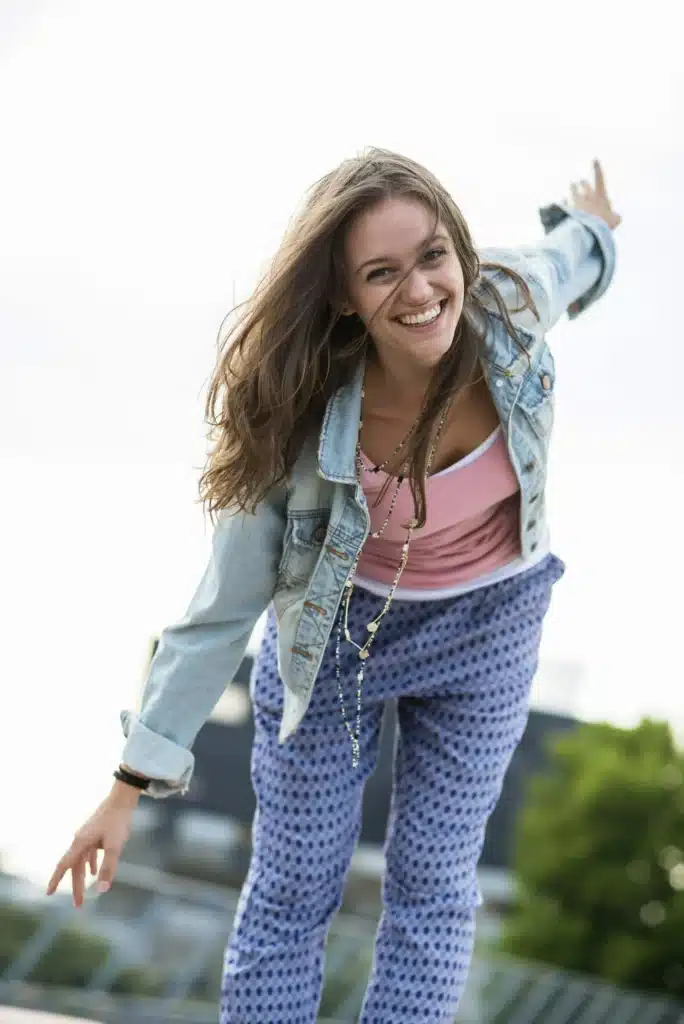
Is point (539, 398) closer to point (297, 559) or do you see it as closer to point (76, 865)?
point (297, 559)

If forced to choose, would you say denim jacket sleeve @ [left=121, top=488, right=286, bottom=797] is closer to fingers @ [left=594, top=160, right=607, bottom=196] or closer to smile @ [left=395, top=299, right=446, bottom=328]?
smile @ [left=395, top=299, right=446, bottom=328]

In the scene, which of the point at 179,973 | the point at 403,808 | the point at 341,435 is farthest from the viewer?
the point at 179,973

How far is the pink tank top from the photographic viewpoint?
2.23 metres

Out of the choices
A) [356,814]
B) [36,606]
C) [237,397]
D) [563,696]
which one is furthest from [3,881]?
[563,696]

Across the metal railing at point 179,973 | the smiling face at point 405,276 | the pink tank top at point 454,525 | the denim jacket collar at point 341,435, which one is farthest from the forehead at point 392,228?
the metal railing at point 179,973

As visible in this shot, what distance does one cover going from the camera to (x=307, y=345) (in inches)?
83.8

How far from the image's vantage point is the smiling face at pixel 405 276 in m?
2.04

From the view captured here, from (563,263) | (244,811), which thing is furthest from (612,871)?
(563,263)

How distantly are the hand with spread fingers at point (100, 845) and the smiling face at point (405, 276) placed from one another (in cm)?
87

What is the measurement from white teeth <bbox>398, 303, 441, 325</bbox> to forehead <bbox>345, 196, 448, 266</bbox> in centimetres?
9

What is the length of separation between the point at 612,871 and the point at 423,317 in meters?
20.7

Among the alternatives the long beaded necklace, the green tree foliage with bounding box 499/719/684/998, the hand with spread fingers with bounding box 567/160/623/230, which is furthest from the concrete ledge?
the green tree foliage with bounding box 499/719/684/998

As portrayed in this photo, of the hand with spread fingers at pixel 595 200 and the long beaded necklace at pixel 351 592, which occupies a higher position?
the hand with spread fingers at pixel 595 200

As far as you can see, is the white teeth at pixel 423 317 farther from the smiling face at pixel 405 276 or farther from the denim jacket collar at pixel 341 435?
the denim jacket collar at pixel 341 435
